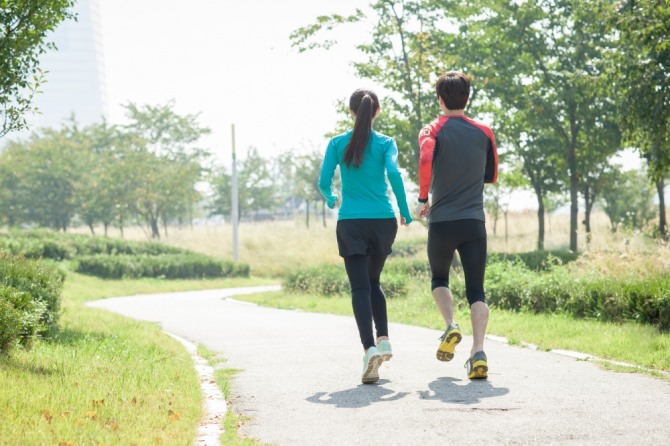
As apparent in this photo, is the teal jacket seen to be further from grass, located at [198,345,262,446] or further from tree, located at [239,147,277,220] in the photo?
tree, located at [239,147,277,220]

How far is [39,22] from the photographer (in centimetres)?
1102

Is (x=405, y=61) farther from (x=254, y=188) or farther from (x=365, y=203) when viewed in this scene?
(x=254, y=188)

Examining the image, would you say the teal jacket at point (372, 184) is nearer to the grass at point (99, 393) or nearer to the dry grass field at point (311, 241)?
the grass at point (99, 393)

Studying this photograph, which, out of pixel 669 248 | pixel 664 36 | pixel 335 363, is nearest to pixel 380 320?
pixel 335 363

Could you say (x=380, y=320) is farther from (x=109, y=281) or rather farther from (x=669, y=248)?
(x=109, y=281)

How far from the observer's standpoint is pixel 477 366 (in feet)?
21.5

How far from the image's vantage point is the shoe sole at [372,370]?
646 centimetres

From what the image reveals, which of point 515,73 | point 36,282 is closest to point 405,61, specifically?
point 515,73

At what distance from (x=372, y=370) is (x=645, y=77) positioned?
35.0ft

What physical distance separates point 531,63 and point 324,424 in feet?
80.8

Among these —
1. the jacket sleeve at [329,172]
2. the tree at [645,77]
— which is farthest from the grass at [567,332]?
the tree at [645,77]

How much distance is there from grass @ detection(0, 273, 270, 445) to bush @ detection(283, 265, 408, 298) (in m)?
10.5

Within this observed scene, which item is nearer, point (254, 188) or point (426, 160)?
point (426, 160)

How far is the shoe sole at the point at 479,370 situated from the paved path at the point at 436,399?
0.23 ft
